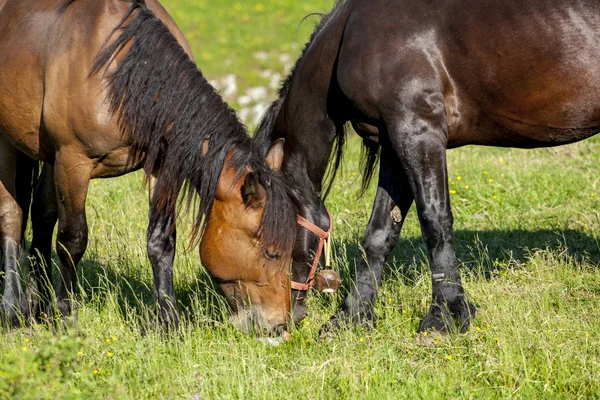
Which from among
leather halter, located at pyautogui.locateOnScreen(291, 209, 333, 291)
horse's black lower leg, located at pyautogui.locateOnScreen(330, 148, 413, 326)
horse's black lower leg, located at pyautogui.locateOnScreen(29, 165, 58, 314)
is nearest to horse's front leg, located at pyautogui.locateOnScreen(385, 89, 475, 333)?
horse's black lower leg, located at pyautogui.locateOnScreen(330, 148, 413, 326)

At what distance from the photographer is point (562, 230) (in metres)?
6.00

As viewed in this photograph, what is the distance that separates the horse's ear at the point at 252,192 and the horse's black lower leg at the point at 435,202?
2.71 feet

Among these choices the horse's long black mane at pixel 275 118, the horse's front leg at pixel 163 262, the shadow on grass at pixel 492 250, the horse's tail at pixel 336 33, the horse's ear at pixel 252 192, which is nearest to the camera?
the horse's ear at pixel 252 192

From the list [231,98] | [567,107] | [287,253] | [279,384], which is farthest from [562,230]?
[231,98]

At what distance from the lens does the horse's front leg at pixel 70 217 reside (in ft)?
14.8

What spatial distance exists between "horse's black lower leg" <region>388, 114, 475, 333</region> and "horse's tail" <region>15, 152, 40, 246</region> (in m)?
2.79

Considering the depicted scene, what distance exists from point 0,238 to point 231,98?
32.1ft

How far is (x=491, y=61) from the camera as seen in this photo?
4.25 m

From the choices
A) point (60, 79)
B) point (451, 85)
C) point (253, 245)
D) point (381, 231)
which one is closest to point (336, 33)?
point (451, 85)

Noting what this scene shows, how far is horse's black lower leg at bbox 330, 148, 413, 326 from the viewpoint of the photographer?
15.7 ft

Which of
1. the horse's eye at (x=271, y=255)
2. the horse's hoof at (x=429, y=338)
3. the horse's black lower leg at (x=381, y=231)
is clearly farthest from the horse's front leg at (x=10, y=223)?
the horse's hoof at (x=429, y=338)

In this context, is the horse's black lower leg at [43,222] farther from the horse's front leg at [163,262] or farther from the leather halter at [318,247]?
the leather halter at [318,247]

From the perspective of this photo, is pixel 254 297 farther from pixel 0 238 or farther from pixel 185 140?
pixel 0 238

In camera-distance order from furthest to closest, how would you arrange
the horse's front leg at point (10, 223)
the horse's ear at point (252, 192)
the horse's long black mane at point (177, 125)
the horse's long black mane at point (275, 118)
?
1. the horse's front leg at point (10, 223)
2. the horse's long black mane at point (275, 118)
3. the horse's long black mane at point (177, 125)
4. the horse's ear at point (252, 192)
